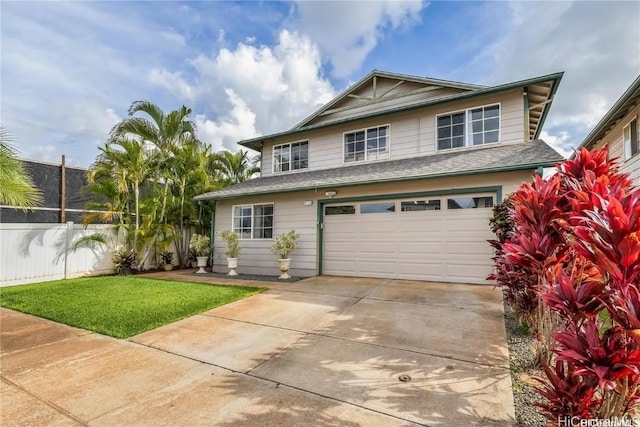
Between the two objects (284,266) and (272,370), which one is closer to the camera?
(272,370)

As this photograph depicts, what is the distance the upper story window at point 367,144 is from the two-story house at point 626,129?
229 inches

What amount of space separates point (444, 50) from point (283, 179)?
22.0ft

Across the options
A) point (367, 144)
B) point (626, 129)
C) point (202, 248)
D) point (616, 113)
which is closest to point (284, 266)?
point (202, 248)

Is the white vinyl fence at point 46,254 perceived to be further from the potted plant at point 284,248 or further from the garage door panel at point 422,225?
the garage door panel at point 422,225

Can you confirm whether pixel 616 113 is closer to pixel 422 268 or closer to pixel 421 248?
pixel 421 248

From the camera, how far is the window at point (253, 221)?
34.3 ft

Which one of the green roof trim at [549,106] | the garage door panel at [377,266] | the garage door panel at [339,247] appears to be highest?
the green roof trim at [549,106]

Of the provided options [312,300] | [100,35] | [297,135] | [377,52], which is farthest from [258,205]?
[377,52]

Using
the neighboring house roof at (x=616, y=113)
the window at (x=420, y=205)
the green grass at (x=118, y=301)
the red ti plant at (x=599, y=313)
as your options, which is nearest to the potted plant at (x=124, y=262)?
the green grass at (x=118, y=301)

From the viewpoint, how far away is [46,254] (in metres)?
9.27

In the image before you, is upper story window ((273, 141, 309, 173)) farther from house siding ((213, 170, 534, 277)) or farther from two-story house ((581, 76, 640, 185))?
two-story house ((581, 76, 640, 185))

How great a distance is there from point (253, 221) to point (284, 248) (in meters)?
2.17

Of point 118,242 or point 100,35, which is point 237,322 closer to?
point 100,35

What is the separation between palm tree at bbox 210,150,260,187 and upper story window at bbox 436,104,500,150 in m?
9.82
